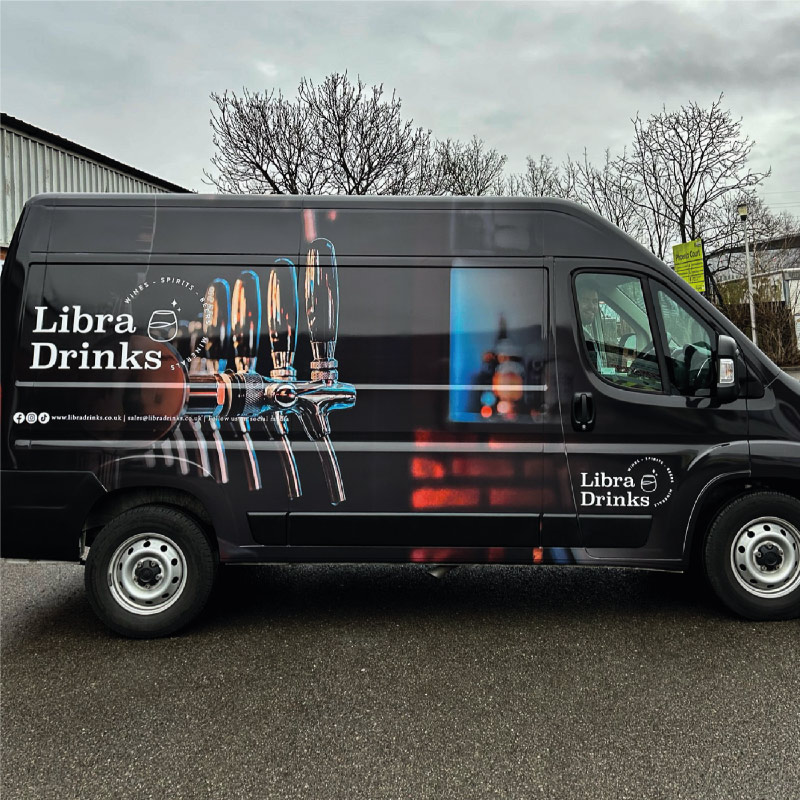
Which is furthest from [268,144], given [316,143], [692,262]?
[692,262]

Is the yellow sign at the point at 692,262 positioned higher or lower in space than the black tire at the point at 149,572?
higher

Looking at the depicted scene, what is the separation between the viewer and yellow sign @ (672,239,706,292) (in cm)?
2297

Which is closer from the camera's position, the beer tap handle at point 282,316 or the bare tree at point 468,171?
the beer tap handle at point 282,316

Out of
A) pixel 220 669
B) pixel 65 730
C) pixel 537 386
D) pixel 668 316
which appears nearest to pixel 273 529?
pixel 220 669

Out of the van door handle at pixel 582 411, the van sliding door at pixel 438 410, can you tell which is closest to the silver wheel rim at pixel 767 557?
the van door handle at pixel 582 411

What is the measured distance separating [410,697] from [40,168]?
56.8ft

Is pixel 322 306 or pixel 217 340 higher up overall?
pixel 322 306

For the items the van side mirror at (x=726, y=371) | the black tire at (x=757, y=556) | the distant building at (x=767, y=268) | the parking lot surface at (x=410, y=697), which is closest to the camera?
the parking lot surface at (x=410, y=697)

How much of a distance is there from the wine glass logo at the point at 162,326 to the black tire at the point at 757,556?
3.34 m

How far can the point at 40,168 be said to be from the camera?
1667 centimetres

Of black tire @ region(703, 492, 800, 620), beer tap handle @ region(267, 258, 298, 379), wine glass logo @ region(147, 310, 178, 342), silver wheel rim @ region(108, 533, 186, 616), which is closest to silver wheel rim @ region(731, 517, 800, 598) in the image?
black tire @ region(703, 492, 800, 620)

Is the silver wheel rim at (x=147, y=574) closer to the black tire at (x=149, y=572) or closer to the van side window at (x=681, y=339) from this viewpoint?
the black tire at (x=149, y=572)

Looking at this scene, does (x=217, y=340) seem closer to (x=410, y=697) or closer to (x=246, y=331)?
(x=246, y=331)

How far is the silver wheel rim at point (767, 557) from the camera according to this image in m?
4.07
